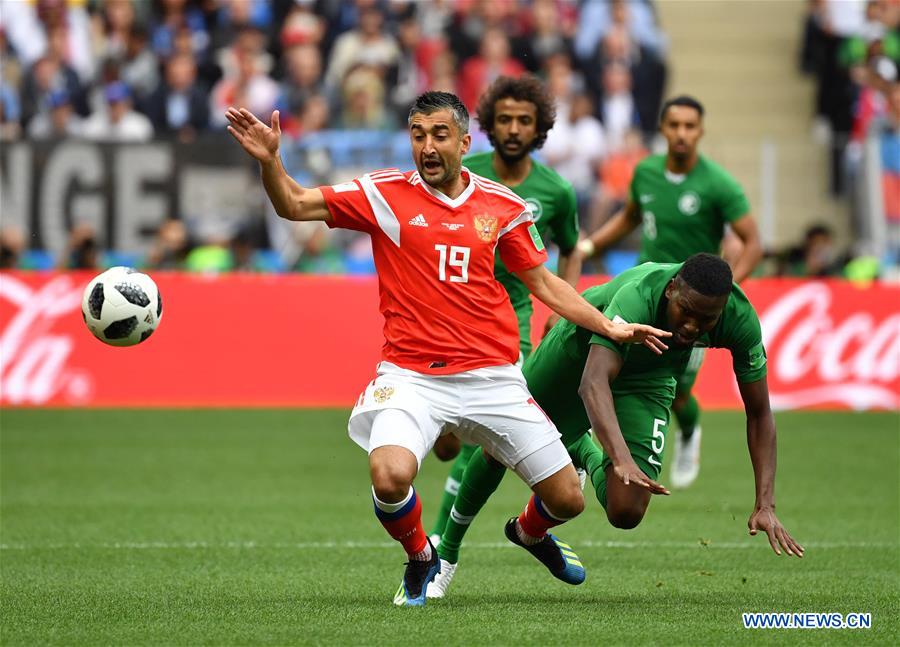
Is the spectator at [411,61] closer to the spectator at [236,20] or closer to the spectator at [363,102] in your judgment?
the spectator at [363,102]

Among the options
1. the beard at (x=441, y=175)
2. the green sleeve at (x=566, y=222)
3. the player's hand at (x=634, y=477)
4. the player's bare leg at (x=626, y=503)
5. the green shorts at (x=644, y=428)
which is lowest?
the player's bare leg at (x=626, y=503)

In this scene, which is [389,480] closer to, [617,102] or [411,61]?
[617,102]

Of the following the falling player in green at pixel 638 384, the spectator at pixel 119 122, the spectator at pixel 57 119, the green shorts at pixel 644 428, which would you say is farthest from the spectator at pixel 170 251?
the green shorts at pixel 644 428

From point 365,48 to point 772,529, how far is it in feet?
52.5

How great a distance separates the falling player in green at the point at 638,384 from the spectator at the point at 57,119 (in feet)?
46.5

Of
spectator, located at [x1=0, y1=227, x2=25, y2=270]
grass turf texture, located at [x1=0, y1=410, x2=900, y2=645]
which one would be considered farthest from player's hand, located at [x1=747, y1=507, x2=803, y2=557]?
spectator, located at [x1=0, y1=227, x2=25, y2=270]

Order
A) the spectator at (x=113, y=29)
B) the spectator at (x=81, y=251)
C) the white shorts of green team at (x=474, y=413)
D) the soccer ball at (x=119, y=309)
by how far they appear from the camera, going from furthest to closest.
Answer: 1. the spectator at (x=113, y=29)
2. the spectator at (x=81, y=251)
3. the soccer ball at (x=119, y=309)
4. the white shorts of green team at (x=474, y=413)

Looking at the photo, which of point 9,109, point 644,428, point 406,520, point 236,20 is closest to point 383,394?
point 406,520

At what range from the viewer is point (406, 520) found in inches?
296

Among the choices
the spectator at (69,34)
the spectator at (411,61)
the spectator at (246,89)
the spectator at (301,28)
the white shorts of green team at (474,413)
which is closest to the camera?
the white shorts of green team at (474,413)

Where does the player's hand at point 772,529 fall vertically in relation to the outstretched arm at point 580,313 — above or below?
below

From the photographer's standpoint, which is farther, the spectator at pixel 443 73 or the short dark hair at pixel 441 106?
the spectator at pixel 443 73

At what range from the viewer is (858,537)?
33.8ft

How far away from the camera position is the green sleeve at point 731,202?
11.7 metres
